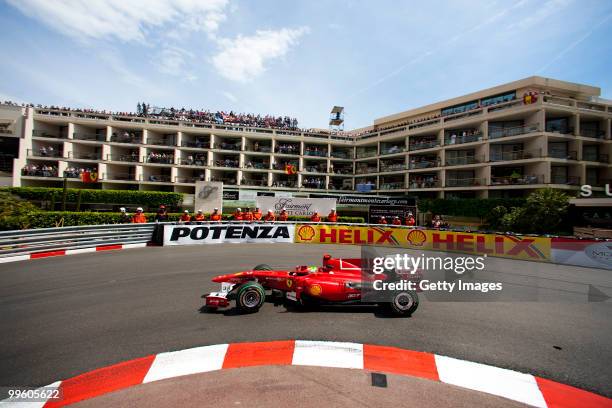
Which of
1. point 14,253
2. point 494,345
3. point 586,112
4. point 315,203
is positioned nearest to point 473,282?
point 494,345

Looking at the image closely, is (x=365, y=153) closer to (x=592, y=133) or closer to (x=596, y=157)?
(x=592, y=133)

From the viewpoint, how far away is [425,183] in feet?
120

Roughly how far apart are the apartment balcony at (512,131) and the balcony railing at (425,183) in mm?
7423

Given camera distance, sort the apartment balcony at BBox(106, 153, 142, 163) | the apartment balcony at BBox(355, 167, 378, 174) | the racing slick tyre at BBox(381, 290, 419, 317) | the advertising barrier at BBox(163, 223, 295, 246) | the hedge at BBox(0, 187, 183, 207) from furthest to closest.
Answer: the apartment balcony at BBox(355, 167, 378, 174)
the apartment balcony at BBox(106, 153, 142, 163)
the hedge at BBox(0, 187, 183, 207)
the advertising barrier at BBox(163, 223, 295, 246)
the racing slick tyre at BBox(381, 290, 419, 317)

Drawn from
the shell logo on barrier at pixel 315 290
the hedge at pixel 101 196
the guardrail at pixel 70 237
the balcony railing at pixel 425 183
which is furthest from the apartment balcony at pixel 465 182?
the hedge at pixel 101 196

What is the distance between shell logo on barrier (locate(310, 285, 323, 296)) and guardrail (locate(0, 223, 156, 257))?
1031 centimetres

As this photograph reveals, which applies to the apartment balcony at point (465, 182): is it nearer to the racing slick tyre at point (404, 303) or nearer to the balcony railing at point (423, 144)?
the balcony railing at point (423, 144)

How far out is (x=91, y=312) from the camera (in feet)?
17.8

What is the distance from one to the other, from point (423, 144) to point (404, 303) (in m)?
35.5

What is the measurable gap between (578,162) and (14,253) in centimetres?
3930

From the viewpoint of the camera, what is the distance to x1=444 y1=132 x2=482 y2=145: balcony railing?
106 ft

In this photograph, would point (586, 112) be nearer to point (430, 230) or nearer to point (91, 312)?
point (430, 230)

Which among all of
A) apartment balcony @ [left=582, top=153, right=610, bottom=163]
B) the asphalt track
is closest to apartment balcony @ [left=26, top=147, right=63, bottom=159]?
the asphalt track

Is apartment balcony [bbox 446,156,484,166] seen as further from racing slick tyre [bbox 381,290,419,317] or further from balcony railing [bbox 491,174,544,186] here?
racing slick tyre [bbox 381,290,419,317]
